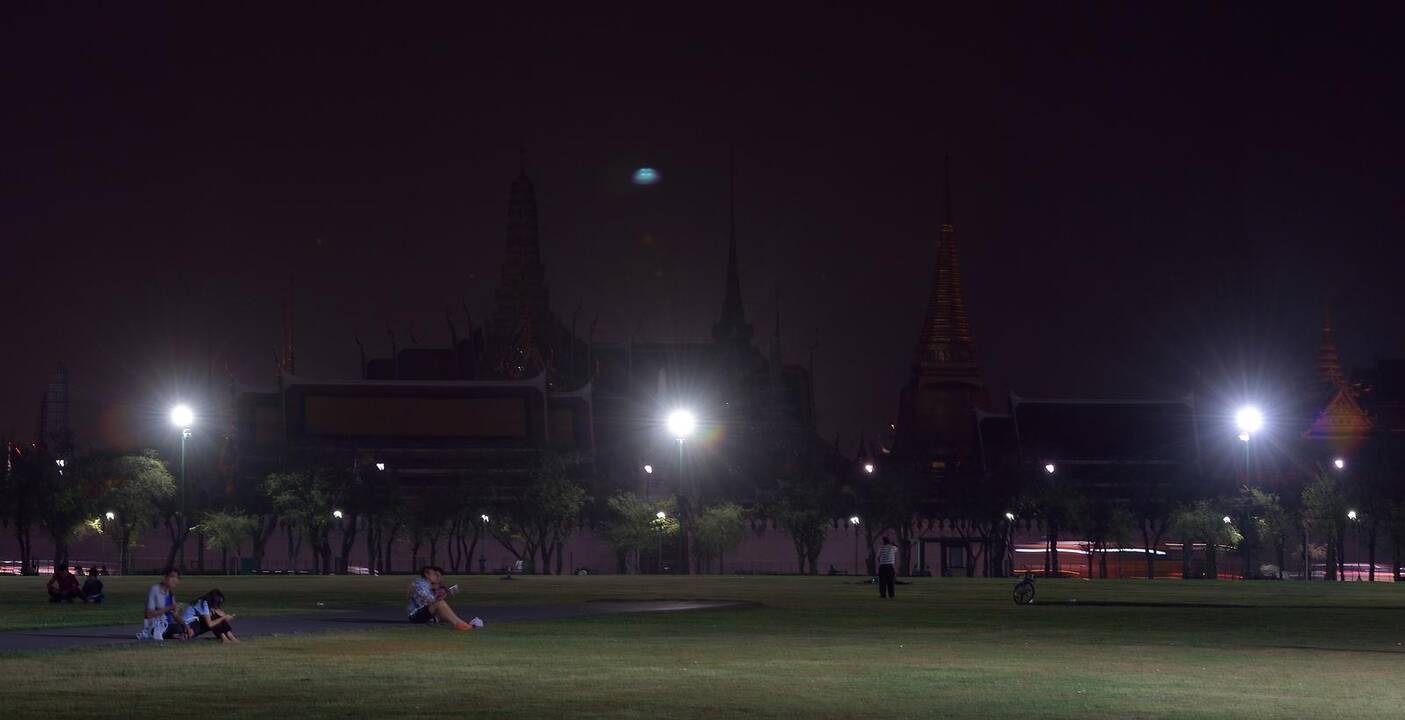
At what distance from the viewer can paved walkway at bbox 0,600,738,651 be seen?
28.4 meters

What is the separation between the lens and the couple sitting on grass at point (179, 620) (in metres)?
28.2

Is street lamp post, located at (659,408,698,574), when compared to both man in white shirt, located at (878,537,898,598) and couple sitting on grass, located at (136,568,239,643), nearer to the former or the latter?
man in white shirt, located at (878,537,898,598)

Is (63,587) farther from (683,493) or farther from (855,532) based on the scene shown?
(855,532)

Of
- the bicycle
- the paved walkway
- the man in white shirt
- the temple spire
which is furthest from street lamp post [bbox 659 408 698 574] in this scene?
the temple spire

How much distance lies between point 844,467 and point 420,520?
198 feet

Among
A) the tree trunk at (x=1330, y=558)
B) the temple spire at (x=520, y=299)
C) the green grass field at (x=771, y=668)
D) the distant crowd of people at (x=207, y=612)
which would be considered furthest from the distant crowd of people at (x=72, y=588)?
the temple spire at (x=520, y=299)

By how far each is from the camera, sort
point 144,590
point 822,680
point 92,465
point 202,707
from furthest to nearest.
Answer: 1. point 92,465
2. point 144,590
3. point 822,680
4. point 202,707

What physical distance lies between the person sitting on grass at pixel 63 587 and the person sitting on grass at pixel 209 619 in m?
14.2

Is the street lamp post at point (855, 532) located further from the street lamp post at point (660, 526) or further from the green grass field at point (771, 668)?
the green grass field at point (771, 668)

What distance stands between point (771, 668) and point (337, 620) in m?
13.4

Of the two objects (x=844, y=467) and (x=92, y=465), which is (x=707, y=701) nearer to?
(x=92, y=465)

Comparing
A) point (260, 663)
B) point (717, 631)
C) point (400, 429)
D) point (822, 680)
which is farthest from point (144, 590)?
point (400, 429)

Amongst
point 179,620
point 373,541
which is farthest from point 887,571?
point 373,541

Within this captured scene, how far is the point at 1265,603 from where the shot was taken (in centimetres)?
4712
